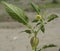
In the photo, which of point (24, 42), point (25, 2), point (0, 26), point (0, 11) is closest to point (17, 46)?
point (24, 42)

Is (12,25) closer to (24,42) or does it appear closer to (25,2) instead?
(24,42)

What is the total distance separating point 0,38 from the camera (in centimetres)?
512

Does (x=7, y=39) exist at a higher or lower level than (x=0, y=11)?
higher

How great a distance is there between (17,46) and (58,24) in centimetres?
206

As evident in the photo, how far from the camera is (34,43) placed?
1.55ft

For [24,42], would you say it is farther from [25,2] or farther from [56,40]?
[25,2]

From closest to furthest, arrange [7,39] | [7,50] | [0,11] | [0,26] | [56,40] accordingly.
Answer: [7,50] → [56,40] → [7,39] → [0,26] → [0,11]

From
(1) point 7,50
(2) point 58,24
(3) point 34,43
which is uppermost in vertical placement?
(3) point 34,43

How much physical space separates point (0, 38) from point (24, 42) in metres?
0.67

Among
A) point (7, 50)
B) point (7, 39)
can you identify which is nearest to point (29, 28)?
point (7, 50)

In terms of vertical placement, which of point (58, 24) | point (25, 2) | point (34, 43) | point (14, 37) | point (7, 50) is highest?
point (34, 43)

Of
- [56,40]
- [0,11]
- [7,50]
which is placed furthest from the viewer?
[0,11]

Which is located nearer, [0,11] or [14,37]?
[14,37]

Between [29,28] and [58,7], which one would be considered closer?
[29,28]
